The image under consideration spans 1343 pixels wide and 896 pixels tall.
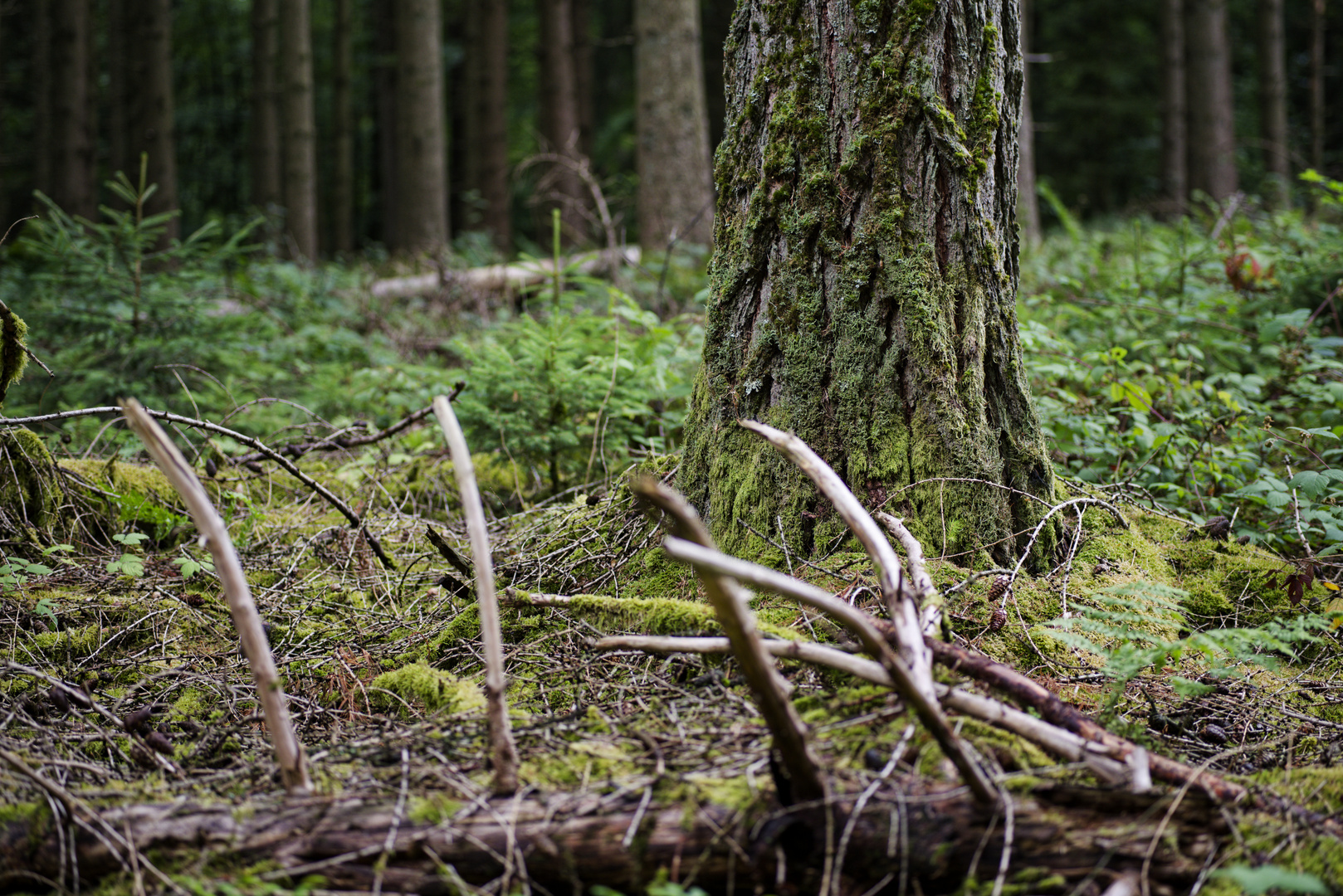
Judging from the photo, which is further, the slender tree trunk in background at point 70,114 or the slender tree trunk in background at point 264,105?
the slender tree trunk in background at point 264,105

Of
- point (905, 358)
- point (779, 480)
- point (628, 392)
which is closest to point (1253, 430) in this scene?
point (905, 358)

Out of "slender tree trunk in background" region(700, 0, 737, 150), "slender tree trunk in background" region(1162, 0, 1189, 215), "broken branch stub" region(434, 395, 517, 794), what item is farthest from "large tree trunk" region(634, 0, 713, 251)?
"slender tree trunk in background" region(700, 0, 737, 150)

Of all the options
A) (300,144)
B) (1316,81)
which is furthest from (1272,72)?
(300,144)

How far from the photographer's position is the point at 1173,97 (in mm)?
16297

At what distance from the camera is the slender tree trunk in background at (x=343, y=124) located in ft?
61.0

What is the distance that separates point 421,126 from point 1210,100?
13067mm

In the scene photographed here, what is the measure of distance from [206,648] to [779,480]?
1.87 metres

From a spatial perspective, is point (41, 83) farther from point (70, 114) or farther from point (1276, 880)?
point (1276, 880)

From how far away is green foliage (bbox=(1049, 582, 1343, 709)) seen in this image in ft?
5.70

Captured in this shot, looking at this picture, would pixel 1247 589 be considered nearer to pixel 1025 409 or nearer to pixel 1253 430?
pixel 1025 409

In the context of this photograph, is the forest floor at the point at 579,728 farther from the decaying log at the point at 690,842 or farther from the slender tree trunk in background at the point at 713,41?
the slender tree trunk in background at the point at 713,41

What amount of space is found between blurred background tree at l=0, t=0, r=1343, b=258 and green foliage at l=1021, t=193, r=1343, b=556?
2.54 m

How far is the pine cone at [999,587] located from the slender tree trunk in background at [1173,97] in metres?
16.0

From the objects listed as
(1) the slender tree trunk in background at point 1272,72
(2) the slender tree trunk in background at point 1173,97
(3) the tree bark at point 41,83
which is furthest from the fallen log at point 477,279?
(1) the slender tree trunk in background at point 1272,72
